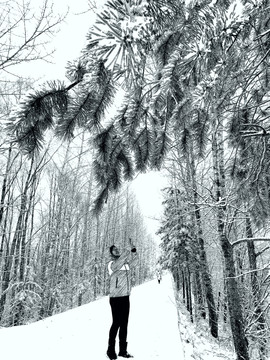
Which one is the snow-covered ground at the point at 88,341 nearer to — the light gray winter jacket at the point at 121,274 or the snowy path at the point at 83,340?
the snowy path at the point at 83,340

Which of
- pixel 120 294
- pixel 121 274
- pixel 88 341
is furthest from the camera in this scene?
pixel 88 341

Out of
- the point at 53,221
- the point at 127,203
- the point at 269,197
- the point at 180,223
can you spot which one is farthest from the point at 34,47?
the point at 127,203

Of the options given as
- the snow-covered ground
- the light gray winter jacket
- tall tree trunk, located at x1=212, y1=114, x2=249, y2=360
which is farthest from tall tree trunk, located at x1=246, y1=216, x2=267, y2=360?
the light gray winter jacket

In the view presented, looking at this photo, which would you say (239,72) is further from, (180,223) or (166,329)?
(180,223)

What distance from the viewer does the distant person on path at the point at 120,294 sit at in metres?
3.62

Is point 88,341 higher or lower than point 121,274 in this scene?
lower

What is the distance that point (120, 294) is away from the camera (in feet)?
11.9

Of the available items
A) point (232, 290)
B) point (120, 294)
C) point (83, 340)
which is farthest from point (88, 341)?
point (232, 290)

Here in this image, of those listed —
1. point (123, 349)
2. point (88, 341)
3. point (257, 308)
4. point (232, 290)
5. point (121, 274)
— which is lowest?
point (88, 341)

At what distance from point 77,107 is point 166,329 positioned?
22.8 ft

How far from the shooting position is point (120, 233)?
32688 mm

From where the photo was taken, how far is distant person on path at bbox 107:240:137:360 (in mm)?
3617

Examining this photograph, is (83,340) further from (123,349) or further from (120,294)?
(120,294)

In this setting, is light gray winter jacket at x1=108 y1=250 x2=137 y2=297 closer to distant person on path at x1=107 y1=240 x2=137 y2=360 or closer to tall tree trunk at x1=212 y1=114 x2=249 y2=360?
→ distant person on path at x1=107 y1=240 x2=137 y2=360
